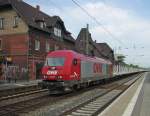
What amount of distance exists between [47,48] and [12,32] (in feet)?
22.1

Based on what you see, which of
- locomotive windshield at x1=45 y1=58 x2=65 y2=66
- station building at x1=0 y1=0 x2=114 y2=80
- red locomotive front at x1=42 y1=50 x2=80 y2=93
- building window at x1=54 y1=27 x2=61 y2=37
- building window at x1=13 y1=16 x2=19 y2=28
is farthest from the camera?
building window at x1=54 y1=27 x2=61 y2=37

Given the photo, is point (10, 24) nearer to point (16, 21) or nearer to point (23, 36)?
point (16, 21)

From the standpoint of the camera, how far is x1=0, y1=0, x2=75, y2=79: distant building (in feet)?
144

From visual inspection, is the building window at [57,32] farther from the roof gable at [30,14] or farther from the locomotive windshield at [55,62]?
the locomotive windshield at [55,62]

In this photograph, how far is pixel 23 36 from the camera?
4419cm

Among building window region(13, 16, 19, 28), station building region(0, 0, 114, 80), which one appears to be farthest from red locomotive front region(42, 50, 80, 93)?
building window region(13, 16, 19, 28)

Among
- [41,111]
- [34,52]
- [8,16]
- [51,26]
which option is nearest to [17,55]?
[34,52]

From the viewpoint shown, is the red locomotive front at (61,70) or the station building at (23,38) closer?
the red locomotive front at (61,70)

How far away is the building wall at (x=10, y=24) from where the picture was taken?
44.4 metres

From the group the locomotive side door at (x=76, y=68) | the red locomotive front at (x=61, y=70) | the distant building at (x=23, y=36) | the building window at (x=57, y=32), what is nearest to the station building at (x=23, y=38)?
the distant building at (x=23, y=36)

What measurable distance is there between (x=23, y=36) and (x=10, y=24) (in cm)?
304

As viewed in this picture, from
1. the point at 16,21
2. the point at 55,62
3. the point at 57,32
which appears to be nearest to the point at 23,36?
the point at 16,21

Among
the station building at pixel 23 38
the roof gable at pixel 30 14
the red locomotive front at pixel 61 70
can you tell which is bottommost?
the red locomotive front at pixel 61 70

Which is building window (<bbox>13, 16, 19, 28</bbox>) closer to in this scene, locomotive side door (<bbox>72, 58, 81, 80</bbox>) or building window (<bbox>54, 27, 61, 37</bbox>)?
building window (<bbox>54, 27, 61, 37</bbox>)
